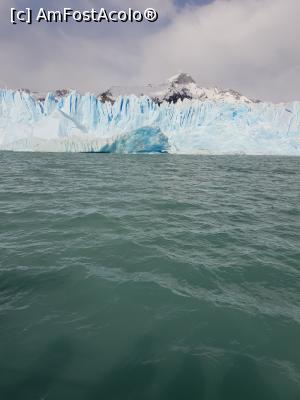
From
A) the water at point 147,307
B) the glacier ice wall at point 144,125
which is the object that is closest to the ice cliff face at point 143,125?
the glacier ice wall at point 144,125

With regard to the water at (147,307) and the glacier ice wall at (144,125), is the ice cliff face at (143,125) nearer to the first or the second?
the glacier ice wall at (144,125)

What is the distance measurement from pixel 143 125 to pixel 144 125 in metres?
0.15

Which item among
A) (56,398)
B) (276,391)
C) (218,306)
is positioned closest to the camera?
(56,398)

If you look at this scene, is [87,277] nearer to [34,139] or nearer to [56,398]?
[56,398]

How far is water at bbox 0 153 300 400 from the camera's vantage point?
2.35 m

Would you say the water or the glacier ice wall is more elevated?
the glacier ice wall

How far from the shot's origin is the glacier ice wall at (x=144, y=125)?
33125 mm

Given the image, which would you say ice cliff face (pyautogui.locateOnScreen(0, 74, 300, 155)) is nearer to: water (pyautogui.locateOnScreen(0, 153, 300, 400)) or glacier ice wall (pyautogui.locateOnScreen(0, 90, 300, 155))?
glacier ice wall (pyautogui.locateOnScreen(0, 90, 300, 155))

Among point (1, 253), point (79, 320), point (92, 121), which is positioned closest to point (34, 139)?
point (92, 121)

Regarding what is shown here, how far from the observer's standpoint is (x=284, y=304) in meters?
3.39

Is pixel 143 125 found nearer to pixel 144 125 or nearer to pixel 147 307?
pixel 144 125

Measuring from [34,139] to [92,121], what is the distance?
30.2 ft

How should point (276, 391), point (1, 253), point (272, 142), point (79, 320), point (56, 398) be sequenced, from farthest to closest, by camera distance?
1. point (272, 142)
2. point (1, 253)
3. point (79, 320)
4. point (276, 391)
5. point (56, 398)

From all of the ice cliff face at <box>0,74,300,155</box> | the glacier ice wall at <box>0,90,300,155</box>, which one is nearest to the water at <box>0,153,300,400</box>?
the glacier ice wall at <box>0,90,300,155</box>
